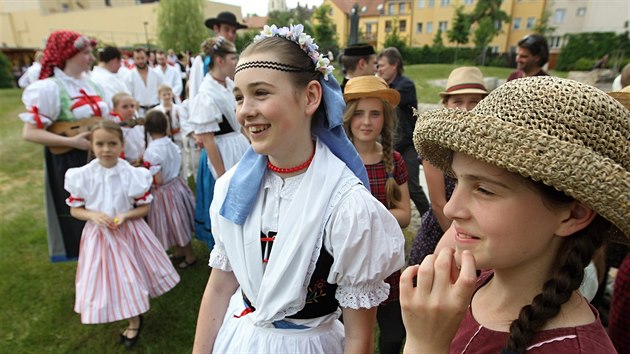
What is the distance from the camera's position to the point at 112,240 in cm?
305

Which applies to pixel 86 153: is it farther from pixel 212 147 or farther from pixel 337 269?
pixel 337 269

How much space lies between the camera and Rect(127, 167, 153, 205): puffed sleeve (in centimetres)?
313

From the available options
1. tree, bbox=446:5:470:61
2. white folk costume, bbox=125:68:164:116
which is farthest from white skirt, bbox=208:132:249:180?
tree, bbox=446:5:470:61

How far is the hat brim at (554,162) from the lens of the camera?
82cm

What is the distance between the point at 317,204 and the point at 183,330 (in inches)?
93.8

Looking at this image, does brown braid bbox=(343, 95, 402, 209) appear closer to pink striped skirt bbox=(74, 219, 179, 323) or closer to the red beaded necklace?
the red beaded necklace

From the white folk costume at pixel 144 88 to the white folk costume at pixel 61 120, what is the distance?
4223 millimetres

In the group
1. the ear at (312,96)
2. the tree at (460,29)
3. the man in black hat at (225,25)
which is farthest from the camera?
the tree at (460,29)

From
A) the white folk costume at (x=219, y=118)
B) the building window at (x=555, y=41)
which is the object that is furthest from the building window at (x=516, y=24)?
the white folk costume at (x=219, y=118)

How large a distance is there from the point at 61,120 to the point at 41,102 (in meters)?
0.22

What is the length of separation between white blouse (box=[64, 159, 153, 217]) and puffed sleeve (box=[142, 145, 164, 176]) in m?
0.95

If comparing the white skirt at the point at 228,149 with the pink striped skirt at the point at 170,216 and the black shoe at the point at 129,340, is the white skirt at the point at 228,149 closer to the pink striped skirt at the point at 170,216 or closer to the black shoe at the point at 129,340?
the pink striped skirt at the point at 170,216

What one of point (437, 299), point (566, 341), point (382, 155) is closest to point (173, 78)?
point (382, 155)

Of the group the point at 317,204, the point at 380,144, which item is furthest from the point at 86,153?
the point at 317,204
